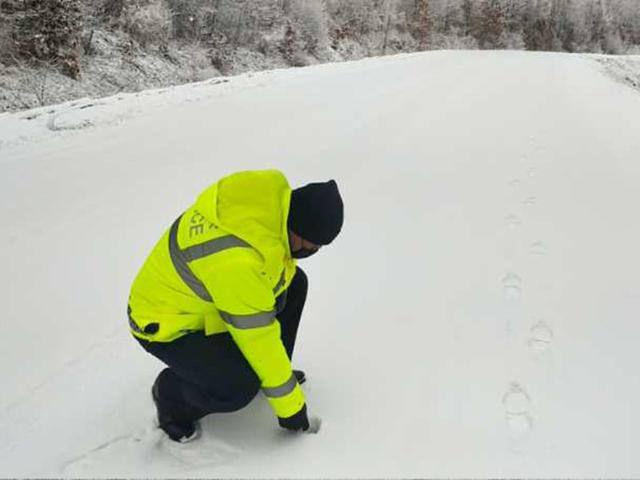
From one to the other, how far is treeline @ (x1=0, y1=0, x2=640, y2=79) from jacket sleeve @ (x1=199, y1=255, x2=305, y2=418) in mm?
8814

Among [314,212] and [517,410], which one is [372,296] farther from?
[314,212]

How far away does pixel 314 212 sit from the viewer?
181 centimetres

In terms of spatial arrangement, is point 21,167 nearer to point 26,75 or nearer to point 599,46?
point 26,75

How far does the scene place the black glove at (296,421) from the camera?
6.72 feet

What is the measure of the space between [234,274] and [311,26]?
683 inches

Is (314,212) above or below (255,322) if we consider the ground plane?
above

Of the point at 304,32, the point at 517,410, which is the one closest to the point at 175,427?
the point at 517,410

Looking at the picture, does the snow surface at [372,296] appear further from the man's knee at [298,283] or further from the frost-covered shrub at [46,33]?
the frost-covered shrub at [46,33]

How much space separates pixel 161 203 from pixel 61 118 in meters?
2.34

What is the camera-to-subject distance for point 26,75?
8930mm

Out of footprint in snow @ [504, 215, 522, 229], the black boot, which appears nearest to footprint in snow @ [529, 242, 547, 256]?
footprint in snow @ [504, 215, 522, 229]

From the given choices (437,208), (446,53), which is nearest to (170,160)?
(437,208)

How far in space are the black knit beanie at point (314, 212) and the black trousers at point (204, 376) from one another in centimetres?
38

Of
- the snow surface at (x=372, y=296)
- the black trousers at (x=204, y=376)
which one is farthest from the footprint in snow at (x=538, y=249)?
the black trousers at (x=204, y=376)
